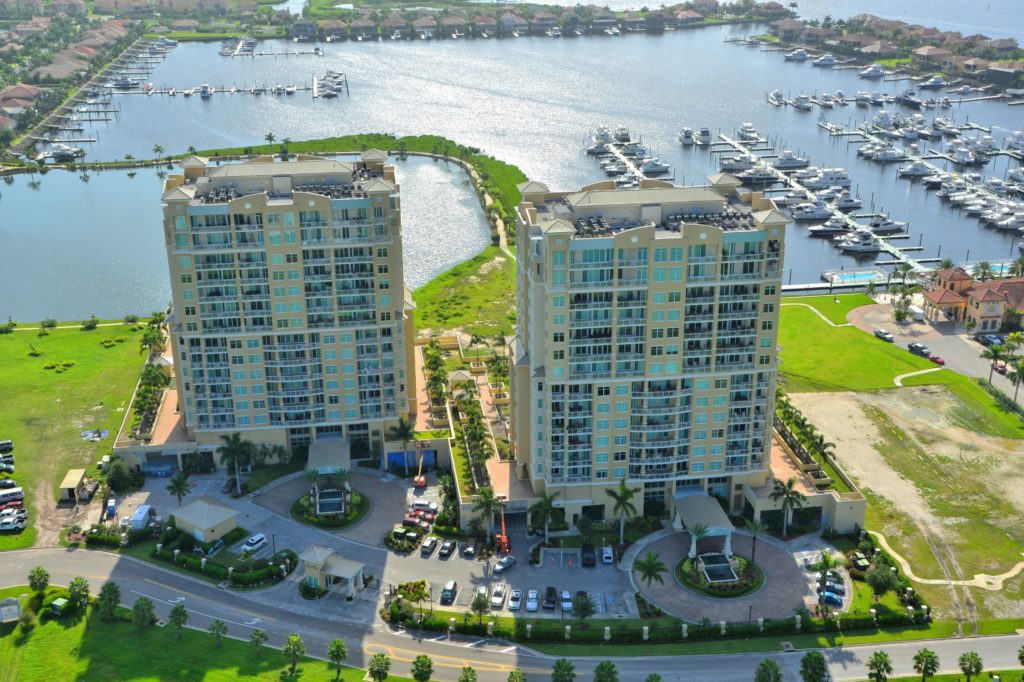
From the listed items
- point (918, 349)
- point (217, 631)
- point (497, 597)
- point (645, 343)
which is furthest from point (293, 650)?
point (918, 349)

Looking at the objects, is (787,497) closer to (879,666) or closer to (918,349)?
(879,666)

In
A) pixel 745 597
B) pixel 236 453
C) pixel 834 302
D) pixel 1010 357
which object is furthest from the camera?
pixel 834 302

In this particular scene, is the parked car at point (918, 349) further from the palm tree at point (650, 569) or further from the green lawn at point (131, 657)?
the green lawn at point (131, 657)

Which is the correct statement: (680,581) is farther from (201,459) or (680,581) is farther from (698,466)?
(201,459)

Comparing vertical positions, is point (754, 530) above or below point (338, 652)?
above

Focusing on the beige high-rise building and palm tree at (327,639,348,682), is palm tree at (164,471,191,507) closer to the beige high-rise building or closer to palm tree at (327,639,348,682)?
the beige high-rise building

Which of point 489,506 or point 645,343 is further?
point 489,506

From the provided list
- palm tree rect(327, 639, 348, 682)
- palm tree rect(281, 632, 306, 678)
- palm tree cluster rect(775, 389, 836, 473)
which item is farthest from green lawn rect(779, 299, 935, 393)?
palm tree rect(281, 632, 306, 678)
